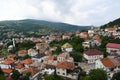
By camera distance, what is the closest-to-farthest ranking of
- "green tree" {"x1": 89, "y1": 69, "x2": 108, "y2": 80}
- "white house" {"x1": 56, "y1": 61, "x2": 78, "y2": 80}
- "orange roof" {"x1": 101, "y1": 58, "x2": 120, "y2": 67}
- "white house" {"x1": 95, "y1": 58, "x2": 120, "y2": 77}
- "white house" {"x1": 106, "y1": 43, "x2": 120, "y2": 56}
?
"green tree" {"x1": 89, "y1": 69, "x2": 108, "y2": 80} → "white house" {"x1": 95, "y1": 58, "x2": 120, "y2": 77} → "orange roof" {"x1": 101, "y1": 58, "x2": 120, "y2": 67} → "white house" {"x1": 56, "y1": 61, "x2": 78, "y2": 80} → "white house" {"x1": 106, "y1": 43, "x2": 120, "y2": 56}

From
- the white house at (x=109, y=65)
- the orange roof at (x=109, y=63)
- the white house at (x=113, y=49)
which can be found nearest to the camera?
the white house at (x=109, y=65)

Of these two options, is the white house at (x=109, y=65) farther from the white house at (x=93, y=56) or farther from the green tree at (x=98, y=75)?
the white house at (x=93, y=56)

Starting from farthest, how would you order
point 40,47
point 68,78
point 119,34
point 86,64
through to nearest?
point 40,47 → point 119,34 → point 86,64 → point 68,78

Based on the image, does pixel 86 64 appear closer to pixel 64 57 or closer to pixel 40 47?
pixel 64 57

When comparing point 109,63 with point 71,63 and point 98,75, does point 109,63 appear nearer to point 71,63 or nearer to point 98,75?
point 71,63

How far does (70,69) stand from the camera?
137ft

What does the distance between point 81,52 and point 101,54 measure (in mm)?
7709

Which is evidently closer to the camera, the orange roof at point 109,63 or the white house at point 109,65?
the white house at point 109,65

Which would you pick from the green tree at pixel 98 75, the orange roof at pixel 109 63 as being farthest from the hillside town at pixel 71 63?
the green tree at pixel 98 75

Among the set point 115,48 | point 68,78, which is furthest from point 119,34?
point 68,78

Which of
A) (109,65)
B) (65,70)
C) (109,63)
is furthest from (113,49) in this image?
(65,70)

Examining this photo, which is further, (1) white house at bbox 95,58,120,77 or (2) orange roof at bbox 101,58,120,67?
(2) orange roof at bbox 101,58,120,67

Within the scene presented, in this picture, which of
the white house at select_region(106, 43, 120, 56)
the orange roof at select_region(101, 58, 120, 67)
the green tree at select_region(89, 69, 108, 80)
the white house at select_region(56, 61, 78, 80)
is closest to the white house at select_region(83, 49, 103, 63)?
the white house at select_region(106, 43, 120, 56)

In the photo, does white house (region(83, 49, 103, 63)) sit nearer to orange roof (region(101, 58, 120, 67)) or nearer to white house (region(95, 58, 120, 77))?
white house (region(95, 58, 120, 77))
